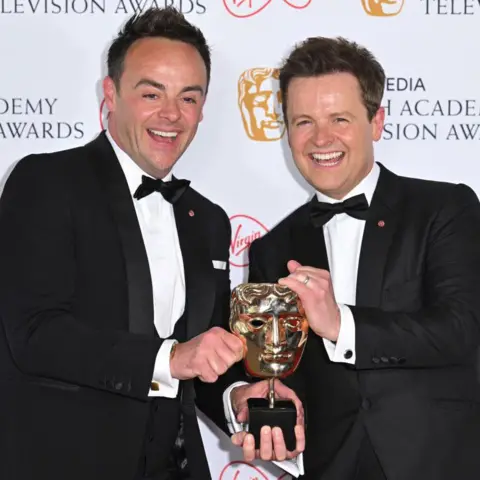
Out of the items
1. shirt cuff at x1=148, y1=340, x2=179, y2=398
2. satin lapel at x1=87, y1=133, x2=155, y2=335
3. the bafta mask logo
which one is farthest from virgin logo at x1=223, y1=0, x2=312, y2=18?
shirt cuff at x1=148, y1=340, x2=179, y2=398

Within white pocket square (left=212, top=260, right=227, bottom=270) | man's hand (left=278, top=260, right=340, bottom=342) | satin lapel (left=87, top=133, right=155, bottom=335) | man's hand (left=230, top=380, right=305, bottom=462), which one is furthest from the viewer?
white pocket square (left=212, top=260, right=227, bottom=270)

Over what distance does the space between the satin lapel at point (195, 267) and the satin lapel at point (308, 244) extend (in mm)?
261

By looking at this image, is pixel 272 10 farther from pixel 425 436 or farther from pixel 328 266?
pixel 425 436

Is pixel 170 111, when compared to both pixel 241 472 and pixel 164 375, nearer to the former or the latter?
pixel 164 375

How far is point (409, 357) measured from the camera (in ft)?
7.70

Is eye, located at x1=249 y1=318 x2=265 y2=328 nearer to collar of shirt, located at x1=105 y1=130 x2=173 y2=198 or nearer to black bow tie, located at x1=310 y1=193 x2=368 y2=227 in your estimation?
black bow tie, located at x1=310 y1=193 x2=368 y2=227

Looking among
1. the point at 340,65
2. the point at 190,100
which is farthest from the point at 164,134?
the point at 340,65

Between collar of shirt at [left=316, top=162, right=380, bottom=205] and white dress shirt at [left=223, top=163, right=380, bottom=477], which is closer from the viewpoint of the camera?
white dress shirt at [left=223, top=163, right=380, bottom=477]

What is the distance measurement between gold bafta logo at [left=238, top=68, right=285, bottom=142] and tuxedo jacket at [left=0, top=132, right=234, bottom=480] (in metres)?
0.85

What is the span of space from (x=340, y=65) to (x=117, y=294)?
0.90 meters

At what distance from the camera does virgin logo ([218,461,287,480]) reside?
3.24 m

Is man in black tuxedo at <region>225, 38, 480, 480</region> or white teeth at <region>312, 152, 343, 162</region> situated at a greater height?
white teeth at <region>312, 152, 343, 162</region>

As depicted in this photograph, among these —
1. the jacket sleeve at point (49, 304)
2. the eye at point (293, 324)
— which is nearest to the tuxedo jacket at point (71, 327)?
the jacket sleeve at point (49, 304)

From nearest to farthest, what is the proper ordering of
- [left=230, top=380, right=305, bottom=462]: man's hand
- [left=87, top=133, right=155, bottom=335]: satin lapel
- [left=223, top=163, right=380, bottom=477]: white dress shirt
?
[left=230, top=380, right=305, bottom=462]: man's hand → [left=87, top=133, right=155, bottom=335]: satin lapel → [left=223, top=163, right=380, bottom=477]: white dress shirt
